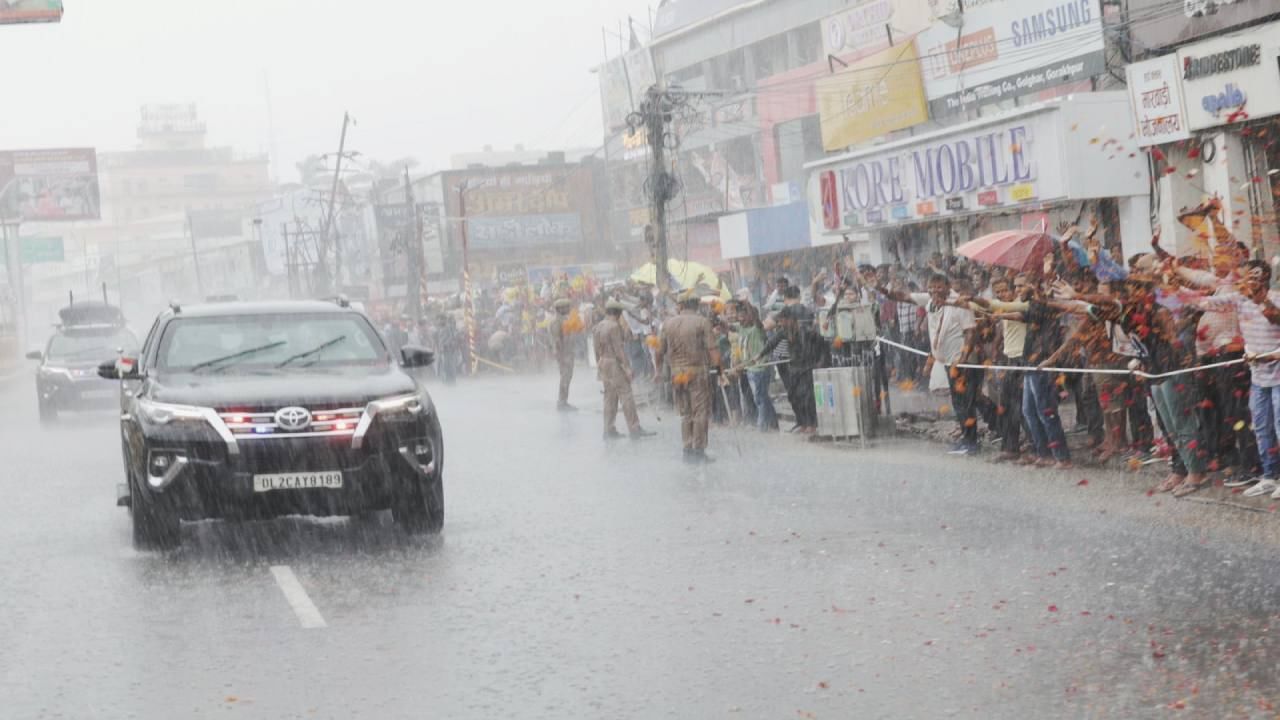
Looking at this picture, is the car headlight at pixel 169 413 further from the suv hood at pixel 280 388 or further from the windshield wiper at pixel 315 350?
the windshield wiper at pixel 315 350

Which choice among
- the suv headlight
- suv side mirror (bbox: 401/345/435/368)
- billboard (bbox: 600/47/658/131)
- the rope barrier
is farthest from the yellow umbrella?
billboard (bbox: 600/47/658/131)

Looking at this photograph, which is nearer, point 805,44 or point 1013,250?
point 1013,250

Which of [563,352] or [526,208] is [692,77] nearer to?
[526,208]

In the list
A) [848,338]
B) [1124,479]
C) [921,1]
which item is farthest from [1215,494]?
[921,1]

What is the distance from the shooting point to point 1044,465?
557 inches

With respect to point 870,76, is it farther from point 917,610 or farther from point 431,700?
point 431,700

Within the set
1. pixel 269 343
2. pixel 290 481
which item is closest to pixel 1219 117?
pixel 269 343

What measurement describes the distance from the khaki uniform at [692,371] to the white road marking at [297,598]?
6.87 metres

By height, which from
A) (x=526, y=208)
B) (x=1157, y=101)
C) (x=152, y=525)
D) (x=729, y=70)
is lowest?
(x=152, y=525)

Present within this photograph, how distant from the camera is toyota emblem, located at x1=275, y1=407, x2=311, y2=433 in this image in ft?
35.3

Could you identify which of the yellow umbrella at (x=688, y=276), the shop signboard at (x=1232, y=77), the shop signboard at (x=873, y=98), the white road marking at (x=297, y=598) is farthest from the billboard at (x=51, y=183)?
the white road marking at (x=297, y=598)

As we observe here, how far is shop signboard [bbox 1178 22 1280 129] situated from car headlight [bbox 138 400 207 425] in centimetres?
1281

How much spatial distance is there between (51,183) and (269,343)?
85.3 m

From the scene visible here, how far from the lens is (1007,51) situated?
1035 inches
